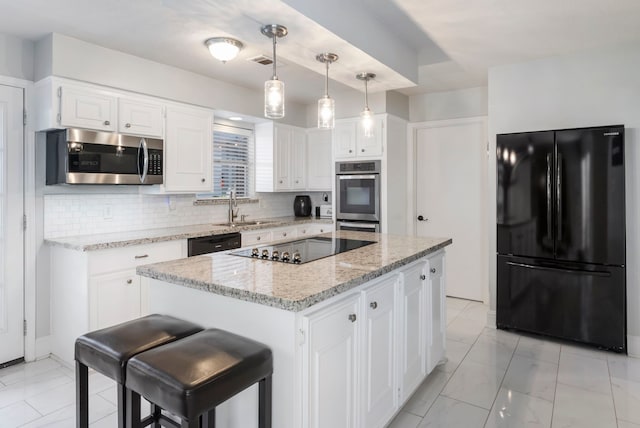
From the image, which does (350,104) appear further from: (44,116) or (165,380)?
(165,380)

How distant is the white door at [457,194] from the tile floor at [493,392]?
147 cm

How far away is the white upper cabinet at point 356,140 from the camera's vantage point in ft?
15.2

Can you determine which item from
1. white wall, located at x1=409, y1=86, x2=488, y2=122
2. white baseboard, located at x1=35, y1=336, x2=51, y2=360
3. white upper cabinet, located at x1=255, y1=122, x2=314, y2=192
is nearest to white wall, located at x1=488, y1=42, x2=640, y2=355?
white wall, located at x1=409, y1=86, x2=488, y2=122

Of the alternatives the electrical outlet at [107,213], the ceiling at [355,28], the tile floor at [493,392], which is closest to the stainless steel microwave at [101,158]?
the electrical outlet at [107,213]

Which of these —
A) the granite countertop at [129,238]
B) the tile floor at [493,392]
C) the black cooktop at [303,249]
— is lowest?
the tile floor at [493,392]

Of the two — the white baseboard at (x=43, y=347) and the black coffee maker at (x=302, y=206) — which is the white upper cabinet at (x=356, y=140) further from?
the white baseboard at (x=43, y=347)

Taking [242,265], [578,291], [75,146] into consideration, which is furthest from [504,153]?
[75,146]

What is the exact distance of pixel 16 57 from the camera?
3.00 metres

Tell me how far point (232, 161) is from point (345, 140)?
55.5 inches

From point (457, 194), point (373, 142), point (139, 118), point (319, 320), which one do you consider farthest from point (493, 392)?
point (139, 118)

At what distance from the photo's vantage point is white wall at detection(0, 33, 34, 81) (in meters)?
2.94

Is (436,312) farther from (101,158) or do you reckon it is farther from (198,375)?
(101,158)

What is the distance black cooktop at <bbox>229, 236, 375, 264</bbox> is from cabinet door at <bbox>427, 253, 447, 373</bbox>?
48cm

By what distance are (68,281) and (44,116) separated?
1257mm
